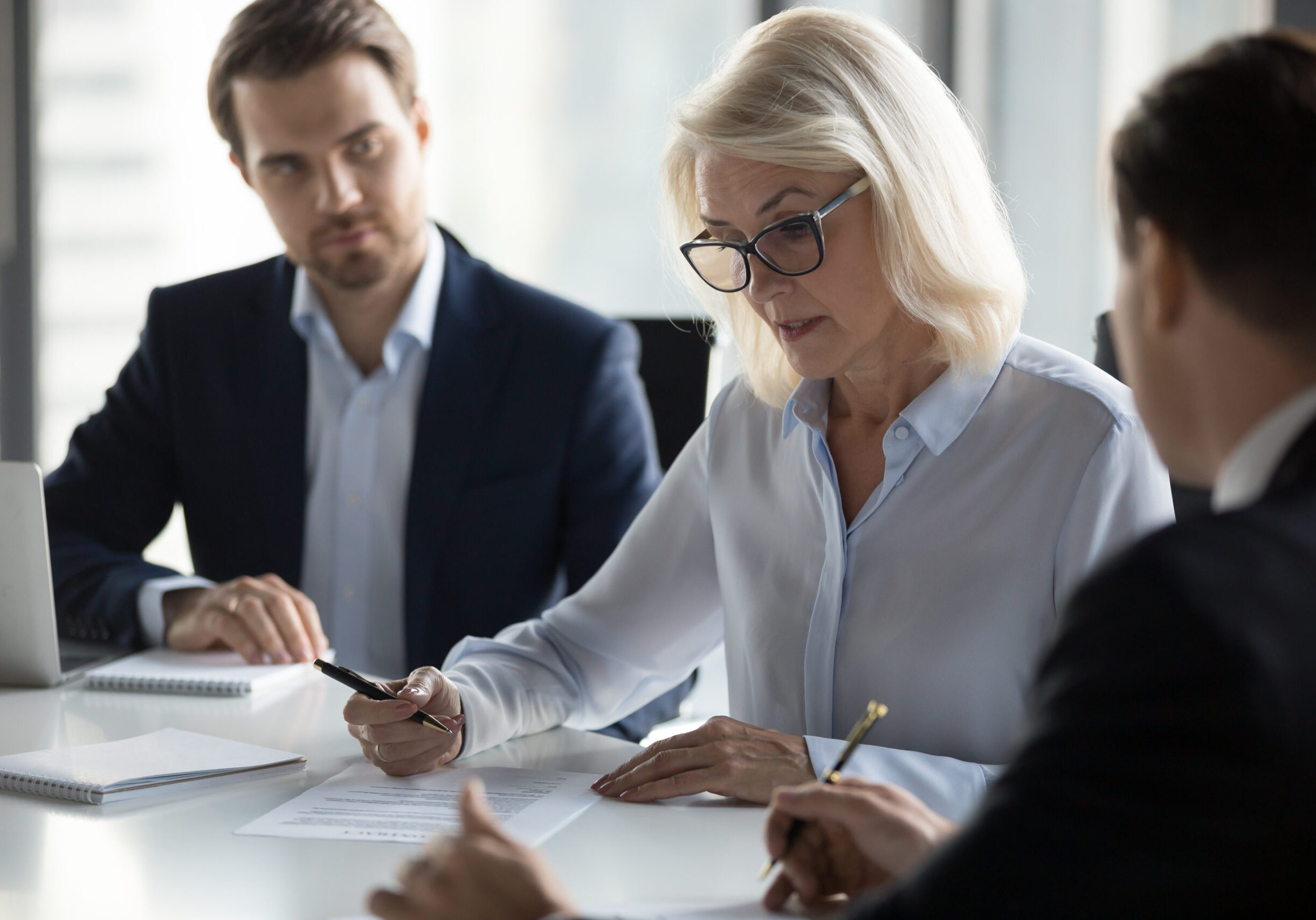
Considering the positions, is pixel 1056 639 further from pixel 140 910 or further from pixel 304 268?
pixel 304 268

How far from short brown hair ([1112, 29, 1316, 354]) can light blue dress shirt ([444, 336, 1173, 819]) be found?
71 centimetres

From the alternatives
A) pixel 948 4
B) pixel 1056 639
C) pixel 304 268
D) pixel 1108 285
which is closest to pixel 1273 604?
pixel 1056 639

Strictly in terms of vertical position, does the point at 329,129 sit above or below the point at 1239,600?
above

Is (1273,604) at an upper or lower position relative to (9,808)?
upper

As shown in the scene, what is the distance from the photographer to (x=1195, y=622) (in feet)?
1.93

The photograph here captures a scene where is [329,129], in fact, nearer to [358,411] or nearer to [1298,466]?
[358,411]

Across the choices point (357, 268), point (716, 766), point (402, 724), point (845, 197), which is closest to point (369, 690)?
point (402, 724)

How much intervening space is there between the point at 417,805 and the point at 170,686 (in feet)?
2.29

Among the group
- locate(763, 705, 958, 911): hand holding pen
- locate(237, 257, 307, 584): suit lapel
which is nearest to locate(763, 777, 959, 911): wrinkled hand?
locate(763, 705, 958, 911): hand holding pen

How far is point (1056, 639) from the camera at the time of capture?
67 cm

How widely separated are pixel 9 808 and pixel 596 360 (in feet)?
4.43

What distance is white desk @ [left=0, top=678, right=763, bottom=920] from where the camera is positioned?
3.57 ft

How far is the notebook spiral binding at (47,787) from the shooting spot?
4.44 ft

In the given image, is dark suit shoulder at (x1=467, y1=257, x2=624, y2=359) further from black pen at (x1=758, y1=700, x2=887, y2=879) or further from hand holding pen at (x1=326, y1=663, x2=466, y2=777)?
black pen at (x1=758, y1=700, x2=887, y2=879)
